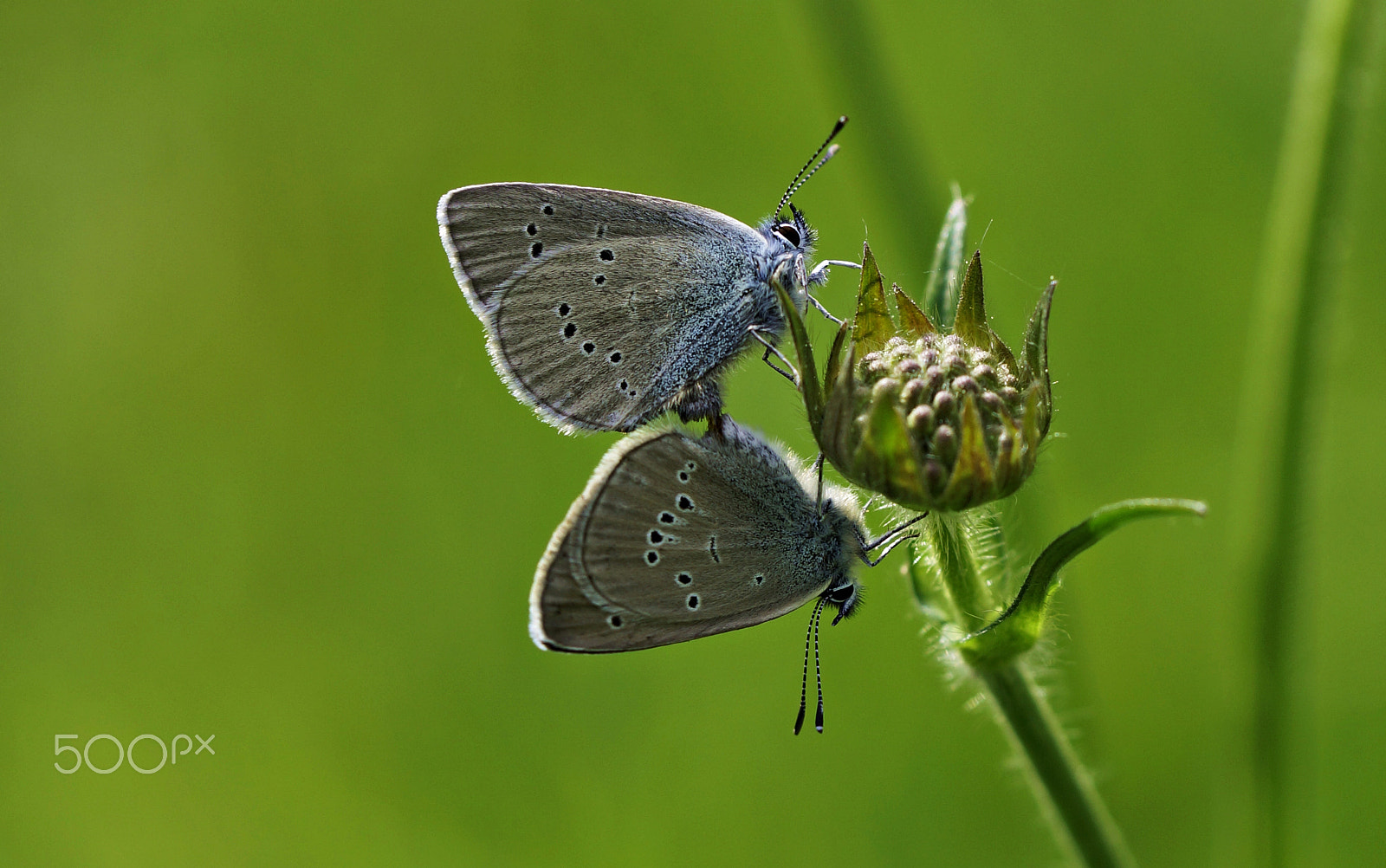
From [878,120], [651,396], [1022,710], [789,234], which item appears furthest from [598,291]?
[1022,710]

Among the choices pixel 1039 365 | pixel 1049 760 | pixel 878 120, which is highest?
pixel 878 120

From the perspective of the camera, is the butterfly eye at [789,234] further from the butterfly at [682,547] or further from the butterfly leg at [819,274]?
the butterfly at [682,547]

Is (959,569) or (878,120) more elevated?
(878,120)

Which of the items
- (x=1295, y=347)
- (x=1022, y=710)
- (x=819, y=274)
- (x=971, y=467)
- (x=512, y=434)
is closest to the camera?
(x=971, y=467)

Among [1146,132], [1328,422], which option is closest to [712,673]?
[1328,422]

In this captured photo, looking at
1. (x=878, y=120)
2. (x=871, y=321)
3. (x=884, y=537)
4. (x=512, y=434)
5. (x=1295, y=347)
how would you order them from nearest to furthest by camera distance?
(x=871, y=321), (x=884, y=537), (x=1295, y=347), (x=878, y=120), (x=512, y=434)

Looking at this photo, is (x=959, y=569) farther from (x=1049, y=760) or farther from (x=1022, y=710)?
(x=1049, y=760)

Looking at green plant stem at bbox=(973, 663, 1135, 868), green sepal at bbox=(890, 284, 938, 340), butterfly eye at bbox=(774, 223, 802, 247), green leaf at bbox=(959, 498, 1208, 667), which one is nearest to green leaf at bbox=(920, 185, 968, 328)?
green sepal at bbox=(890, 284, 938, 340)
